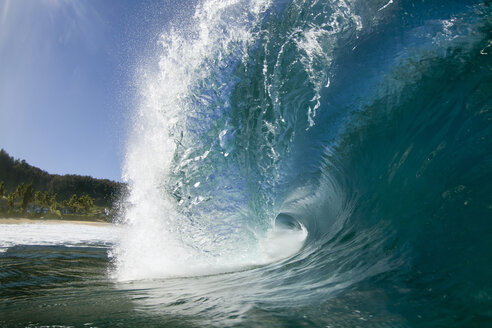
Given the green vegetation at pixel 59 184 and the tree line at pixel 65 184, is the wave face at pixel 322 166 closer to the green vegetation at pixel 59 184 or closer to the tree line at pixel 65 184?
the green vegetation at pixel 59 184

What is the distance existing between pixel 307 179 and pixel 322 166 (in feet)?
2.48

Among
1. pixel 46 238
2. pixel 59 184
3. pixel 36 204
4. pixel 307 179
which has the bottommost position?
pixel 36 204

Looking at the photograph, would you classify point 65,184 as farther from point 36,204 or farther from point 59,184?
point 36,204

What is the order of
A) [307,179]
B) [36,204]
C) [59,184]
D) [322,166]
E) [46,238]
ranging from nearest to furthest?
[322,166] → [307,179] → [46,238] → [36,204] → [59,184]

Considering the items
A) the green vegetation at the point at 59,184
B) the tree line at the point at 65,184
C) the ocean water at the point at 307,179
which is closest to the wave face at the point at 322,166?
the ocean water at the point at 307,179

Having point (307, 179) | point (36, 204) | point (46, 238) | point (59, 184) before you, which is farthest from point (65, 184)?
point (307, 179)

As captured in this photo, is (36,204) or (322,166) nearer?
(322,166)

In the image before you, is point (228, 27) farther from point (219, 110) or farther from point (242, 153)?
point (242, 153)

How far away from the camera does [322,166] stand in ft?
18.7

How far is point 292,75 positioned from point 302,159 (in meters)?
1.71

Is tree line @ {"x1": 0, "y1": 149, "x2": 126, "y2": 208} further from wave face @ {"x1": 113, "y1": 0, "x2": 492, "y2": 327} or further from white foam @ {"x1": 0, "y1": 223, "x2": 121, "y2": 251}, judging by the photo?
wave face @ {"x1": 113, "y1": 0, "x2": 492, "y2": 327}

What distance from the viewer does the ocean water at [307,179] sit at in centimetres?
204

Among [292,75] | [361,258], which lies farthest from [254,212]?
[361,258]

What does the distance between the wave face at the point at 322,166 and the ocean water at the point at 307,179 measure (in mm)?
19
